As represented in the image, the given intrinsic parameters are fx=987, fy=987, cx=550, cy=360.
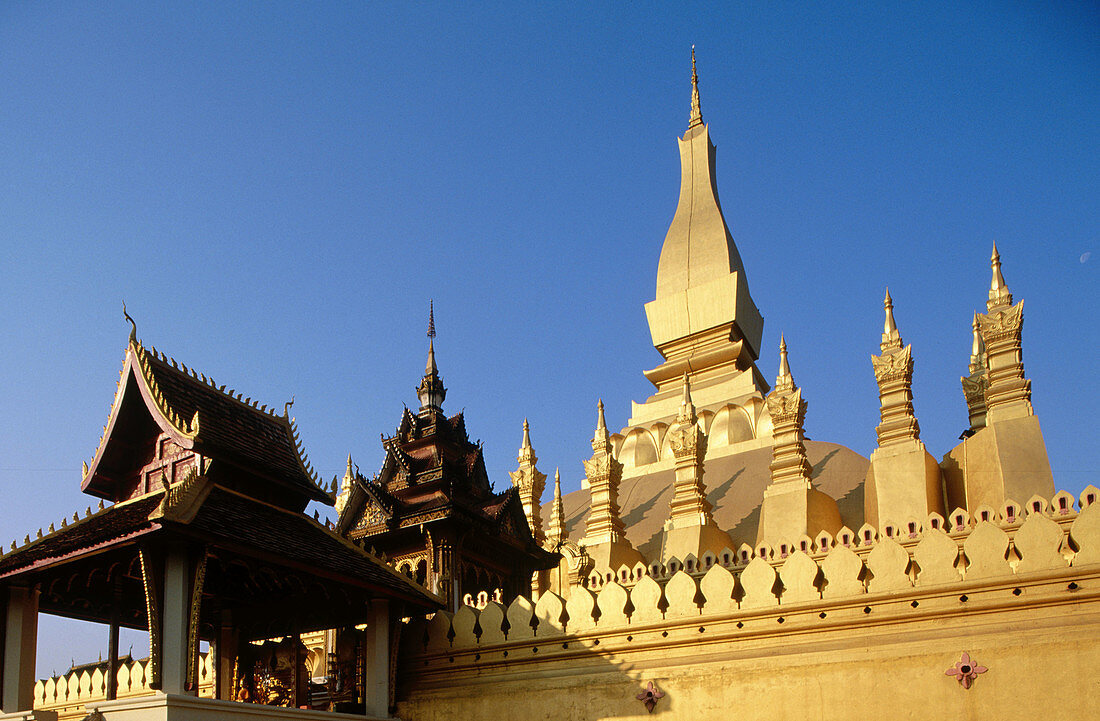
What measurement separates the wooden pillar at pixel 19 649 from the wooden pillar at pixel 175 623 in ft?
9.98

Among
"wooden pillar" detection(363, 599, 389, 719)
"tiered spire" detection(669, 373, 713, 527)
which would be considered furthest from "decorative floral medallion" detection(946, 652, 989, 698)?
"tiered spire" detection(669, 373, 713, 527)

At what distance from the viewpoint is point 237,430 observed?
46.6ft

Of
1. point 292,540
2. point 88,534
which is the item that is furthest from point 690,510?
point 88,534

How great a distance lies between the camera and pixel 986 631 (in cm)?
1060

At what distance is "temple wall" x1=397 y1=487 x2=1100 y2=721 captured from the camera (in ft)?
Answer: 33.9

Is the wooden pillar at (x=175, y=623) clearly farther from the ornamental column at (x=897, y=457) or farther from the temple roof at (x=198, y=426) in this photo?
the ornamental column at (x=897, y=457)

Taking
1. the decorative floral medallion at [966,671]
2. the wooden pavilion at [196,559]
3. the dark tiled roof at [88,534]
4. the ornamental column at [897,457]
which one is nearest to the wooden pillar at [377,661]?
the wooden pavilion at [196,559]

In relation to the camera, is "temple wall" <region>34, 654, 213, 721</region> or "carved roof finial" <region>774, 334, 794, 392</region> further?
"carved roof finial" <region>774, 334, 794, 392</region>

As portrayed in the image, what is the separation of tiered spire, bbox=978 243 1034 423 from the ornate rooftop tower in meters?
13.8

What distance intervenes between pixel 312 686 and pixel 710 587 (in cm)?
646

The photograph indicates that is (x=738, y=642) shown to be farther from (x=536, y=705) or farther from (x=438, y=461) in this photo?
(x=438, y=461)

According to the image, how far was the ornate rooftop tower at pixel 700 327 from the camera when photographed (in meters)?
37.0

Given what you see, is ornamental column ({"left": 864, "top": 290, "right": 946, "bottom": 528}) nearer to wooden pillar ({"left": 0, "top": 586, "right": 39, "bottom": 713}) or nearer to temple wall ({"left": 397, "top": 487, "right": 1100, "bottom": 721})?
temple wall ({"left": 397, "top": 487, "right": 1100, "bottom": 721})

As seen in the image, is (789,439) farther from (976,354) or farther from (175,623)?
(175,623)
